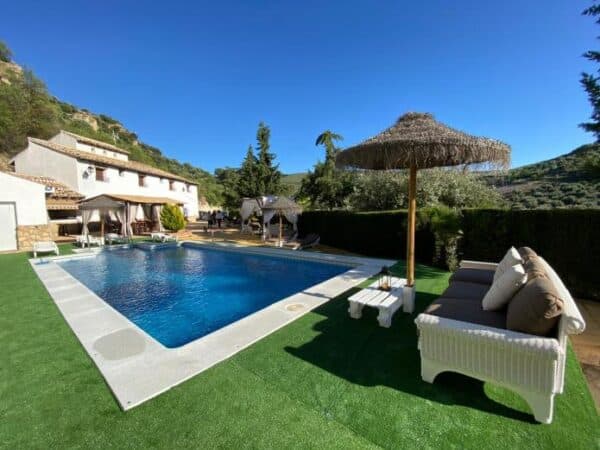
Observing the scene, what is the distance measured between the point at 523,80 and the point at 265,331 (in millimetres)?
12994

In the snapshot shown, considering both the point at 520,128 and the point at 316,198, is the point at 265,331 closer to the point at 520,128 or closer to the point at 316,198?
the point at 520,128

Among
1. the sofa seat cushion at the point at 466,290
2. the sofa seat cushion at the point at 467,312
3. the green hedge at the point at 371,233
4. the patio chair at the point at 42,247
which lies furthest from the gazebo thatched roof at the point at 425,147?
the patio chair at the point at 42,247

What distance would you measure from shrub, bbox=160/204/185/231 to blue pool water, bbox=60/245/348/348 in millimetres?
7817

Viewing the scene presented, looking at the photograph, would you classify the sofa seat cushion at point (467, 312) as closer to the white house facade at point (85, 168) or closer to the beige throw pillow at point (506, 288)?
the beige throw pillow at point (506, 288)

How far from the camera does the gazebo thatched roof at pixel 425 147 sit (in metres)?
4.21

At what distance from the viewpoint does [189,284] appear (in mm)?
8781

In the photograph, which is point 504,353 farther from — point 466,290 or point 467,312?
point 466,290

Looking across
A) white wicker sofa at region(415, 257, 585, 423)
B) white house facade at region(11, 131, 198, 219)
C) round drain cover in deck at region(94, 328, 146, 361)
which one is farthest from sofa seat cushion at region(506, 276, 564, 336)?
white house facade at region(11, 131, 198, 219)

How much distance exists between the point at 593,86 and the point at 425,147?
5.91m

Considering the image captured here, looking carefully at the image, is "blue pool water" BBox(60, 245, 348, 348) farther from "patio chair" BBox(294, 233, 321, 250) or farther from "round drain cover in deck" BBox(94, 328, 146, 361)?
"patio chair" BBox(294, 233, 321, 250)

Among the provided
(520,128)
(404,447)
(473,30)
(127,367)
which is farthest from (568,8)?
(127,367)

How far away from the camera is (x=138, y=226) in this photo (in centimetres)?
2300

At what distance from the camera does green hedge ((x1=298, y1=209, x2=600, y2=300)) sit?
20.1 feet

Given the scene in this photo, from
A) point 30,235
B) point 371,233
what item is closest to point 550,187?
point 371,233
